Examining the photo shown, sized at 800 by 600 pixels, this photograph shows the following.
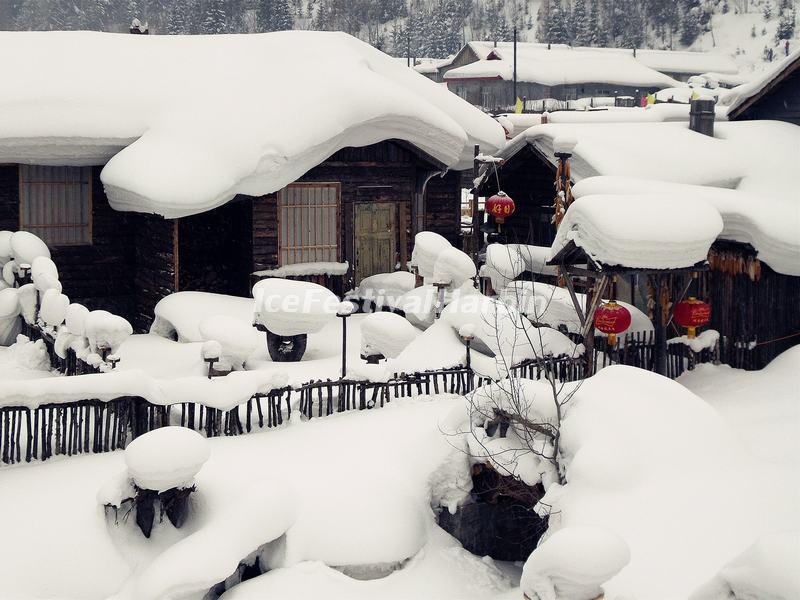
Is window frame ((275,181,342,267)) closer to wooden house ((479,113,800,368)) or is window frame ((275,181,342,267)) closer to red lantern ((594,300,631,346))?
wooden house ((479,113,800,368))

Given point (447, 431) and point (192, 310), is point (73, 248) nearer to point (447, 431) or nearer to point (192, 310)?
point (192, 310)

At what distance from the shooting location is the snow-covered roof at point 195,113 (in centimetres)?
1570

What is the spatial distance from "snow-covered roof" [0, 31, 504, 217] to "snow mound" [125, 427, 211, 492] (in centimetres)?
702

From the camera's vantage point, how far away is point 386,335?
1308cm

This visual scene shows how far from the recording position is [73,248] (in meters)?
17.6

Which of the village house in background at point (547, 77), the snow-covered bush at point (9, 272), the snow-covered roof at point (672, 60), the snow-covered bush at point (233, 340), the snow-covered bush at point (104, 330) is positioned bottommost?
the snow-covered bush at point (233, 340)

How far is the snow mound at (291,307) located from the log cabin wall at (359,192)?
327 centimetres

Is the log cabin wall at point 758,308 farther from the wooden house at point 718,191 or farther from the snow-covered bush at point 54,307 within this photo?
the snow-covered bush at point 54,307

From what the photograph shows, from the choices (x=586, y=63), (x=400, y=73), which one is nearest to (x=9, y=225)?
(x=400, y=73)

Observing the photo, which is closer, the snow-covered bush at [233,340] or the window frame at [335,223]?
the snow-covered bush at [233,340]

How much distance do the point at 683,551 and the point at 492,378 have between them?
14.7 ft

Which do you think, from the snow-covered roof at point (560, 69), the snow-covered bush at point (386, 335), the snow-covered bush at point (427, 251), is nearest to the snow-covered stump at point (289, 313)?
the snow-covered bush at point (386, 335)

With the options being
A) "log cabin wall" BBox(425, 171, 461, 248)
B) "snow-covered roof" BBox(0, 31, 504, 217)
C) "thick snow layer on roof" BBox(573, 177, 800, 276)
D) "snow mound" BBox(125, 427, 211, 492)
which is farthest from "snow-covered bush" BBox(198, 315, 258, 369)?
"log cabin wall" BBox(425, 171, 461, 248)

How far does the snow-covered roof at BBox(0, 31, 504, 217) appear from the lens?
1570 cm
